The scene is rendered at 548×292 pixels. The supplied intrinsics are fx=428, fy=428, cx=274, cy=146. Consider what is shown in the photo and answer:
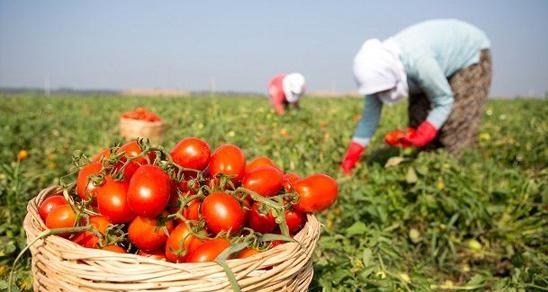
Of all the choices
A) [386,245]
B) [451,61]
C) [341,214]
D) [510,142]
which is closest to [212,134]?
[341,214]

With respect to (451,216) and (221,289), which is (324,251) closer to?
(451,216)

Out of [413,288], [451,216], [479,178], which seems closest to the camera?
[413,288]

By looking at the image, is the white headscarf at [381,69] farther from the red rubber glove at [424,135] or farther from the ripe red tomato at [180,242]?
the ripe red tomato at [180,242]

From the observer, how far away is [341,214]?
3.06 metres

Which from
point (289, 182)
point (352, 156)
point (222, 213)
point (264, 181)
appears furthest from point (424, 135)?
point (222, 213)

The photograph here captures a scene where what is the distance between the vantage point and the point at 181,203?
→ 141cm

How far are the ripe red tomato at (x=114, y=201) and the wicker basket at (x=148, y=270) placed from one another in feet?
0.47

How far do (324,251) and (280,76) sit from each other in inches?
245

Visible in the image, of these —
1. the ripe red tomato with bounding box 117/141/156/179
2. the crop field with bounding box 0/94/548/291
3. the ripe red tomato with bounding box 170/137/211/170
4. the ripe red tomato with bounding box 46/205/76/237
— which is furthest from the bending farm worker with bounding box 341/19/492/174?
the ripe red tomato with bounding box 46/205/76/237

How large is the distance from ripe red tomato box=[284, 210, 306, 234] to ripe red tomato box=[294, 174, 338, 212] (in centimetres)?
3

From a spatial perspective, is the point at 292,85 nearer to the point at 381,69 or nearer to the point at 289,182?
the point at 381,69

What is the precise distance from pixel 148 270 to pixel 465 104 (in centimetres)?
381

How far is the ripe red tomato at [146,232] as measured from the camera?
1.36 m

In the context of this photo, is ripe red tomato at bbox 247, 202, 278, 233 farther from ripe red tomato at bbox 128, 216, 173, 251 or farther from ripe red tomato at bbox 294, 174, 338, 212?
ripe red tomato at bbox 128, 216, 173, 251
